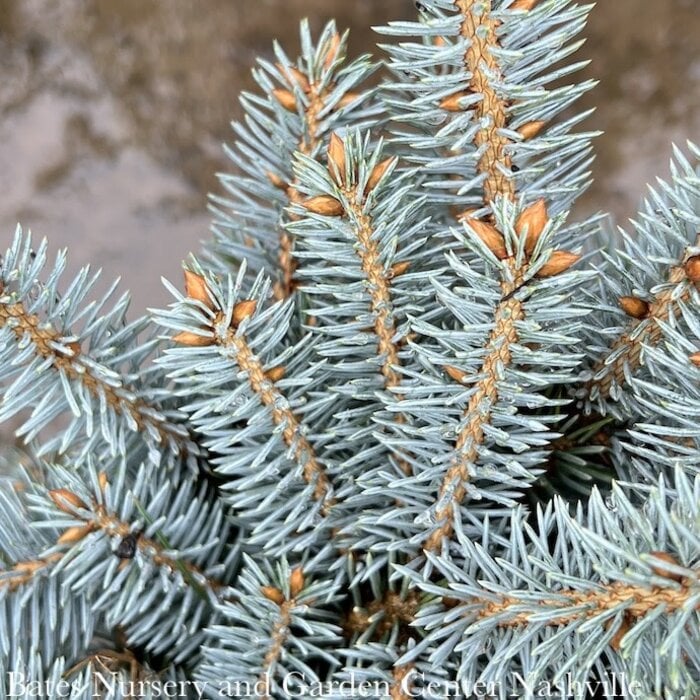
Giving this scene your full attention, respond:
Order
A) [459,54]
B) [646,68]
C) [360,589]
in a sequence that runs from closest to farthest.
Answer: [459,54] → [360,589] → [646,68]

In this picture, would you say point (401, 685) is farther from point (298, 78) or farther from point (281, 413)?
point (298, 78)

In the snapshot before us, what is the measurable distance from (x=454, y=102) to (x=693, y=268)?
120 mm

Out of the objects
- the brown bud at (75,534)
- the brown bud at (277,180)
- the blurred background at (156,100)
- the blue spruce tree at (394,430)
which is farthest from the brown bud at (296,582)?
the blurred background at (156,100)

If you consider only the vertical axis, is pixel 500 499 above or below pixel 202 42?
below

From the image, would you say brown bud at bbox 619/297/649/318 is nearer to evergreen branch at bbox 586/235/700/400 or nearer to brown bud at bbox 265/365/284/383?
evergreen branch at bbox 586/235/700/400

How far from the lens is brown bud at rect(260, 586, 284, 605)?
0.32 meters

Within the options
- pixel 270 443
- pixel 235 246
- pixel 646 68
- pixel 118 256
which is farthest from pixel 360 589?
pixel 646 68

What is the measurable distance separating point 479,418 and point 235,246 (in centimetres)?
21

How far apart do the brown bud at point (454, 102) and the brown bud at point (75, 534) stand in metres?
0.26

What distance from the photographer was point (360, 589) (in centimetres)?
36

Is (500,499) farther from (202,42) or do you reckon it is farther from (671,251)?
(202,42)

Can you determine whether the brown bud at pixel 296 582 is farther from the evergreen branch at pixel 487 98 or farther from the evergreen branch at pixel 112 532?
the evergreen branch at pixel 487 98

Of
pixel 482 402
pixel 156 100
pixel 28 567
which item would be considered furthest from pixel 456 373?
pixel 156 100

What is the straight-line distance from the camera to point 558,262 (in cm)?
23
